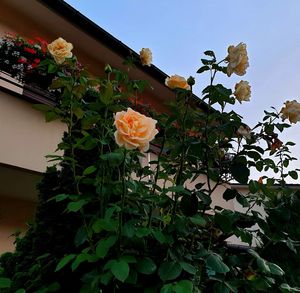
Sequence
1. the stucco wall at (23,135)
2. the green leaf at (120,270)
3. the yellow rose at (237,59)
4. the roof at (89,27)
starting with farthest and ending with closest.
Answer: the roof at (89,27) < the stucco wall at (23,135) < the yellow rose at (237,59) < the green leaf at (120,270)

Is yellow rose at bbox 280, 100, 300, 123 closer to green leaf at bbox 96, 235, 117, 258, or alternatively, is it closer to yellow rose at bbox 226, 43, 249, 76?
yellow rose at bbox 226, 43, 249, 76

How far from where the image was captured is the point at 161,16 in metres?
6.60

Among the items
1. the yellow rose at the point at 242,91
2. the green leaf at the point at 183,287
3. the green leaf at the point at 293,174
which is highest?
the yellow rose at the point at 242,91

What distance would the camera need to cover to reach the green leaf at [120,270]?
1111mm

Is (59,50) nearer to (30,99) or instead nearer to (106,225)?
(106,225)

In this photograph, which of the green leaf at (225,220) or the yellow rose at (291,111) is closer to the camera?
the green leaf at (225,220)

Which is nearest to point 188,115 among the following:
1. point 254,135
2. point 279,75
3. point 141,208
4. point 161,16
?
point 254,135

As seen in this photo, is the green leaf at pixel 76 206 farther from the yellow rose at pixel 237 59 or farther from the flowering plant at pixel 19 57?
the flowering plant at pixel 19 57

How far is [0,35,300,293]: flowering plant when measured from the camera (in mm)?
1311

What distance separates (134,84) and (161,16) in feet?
17.3

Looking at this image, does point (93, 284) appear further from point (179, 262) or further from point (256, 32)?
point (256, 32)

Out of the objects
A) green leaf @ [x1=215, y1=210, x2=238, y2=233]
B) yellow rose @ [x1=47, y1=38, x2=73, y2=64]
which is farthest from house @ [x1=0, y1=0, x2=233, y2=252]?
green leaf @ [x1=215, y1=210, x2=238, y2=233]

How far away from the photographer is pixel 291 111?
5.63 feet

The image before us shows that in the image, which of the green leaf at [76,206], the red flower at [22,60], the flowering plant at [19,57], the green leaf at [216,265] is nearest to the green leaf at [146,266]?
the green leaf at [216,265]
